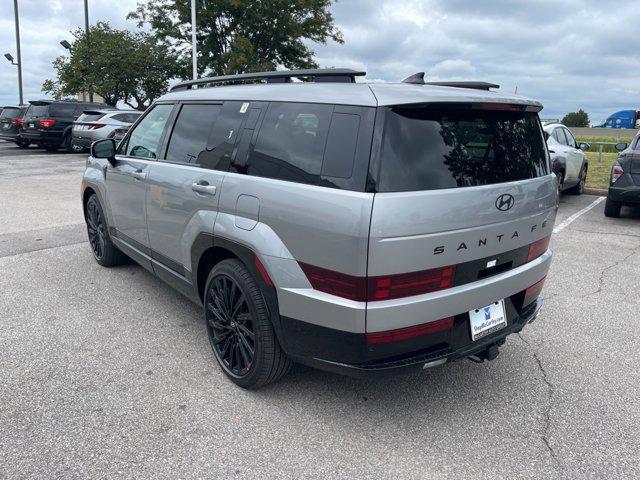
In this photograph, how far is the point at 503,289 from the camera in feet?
9.27

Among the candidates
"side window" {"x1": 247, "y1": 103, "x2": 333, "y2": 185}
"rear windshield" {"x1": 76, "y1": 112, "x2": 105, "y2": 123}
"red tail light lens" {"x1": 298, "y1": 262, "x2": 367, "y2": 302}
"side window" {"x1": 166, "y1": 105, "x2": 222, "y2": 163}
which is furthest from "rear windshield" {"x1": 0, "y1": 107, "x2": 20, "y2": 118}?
"red tail light lens" {"x1": 298, "y1": 262, "x2": 367, "y2": 302}

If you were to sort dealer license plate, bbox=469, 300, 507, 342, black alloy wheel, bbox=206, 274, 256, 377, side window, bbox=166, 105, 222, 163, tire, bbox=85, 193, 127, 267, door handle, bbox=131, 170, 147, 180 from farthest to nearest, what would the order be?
tire, bbox=85, 193, 127, 267 → door handle, bbox=131, 170, 147, 180 → side window, bbox=166, 105, 222, 163 → black alloy wheel, bbox=206, 274, 256, 377 → dealer license plate, bbox=469, 300, 507, 342

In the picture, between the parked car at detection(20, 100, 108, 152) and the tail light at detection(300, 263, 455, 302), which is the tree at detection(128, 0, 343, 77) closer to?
the parked car at detection(20, 100, 108, 152)

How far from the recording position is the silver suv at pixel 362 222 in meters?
2.37

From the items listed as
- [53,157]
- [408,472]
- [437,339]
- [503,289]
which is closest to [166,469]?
[408,472]

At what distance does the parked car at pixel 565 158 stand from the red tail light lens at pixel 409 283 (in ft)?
23.7

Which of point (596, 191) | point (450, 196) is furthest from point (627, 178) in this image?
point (450, 196)

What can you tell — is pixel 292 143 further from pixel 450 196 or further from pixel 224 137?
→ pixel 450 196

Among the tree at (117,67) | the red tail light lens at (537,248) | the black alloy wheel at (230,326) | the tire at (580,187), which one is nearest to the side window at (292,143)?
the black alloy wheel at (230,326)

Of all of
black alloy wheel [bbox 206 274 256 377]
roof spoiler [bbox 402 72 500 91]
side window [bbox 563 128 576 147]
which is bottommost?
black alloy wheel [bbox 206 274 256 377]

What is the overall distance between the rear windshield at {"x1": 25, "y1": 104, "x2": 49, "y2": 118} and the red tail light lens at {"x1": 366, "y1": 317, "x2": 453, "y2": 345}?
20.2m

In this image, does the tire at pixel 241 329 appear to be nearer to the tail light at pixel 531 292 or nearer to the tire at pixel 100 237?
the tail light at pixel 531 292

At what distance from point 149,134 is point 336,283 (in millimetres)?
Answer: 2614

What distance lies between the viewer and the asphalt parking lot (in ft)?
8.15
